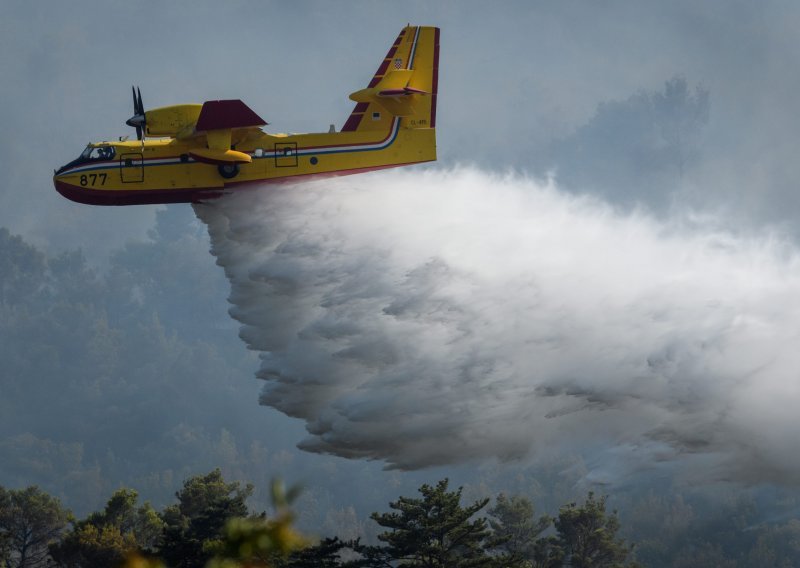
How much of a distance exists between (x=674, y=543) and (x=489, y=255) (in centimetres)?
13125

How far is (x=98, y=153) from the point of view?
121 feet

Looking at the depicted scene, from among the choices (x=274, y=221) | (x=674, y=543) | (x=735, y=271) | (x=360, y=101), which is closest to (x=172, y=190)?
(x=274, y=221)

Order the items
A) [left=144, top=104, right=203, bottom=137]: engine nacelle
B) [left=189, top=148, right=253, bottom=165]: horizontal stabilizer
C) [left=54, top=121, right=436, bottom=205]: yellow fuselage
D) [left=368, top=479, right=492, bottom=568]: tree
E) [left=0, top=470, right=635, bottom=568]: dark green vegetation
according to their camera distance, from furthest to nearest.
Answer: [left=368, top=479, right=492, bottom=568]: tree → [left=54, top=121, right=436, bottom=205]: yellow fuselage → [left=144, top=104, right=203, bottom=137]: engine nacelle → [left=189, top=148, right=253, bottom=165]: horizontal stabilizer → [left=0, top=470, right=635, bottom=568]: dark green vegetation

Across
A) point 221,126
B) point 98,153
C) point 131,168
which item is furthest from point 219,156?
point 98,153

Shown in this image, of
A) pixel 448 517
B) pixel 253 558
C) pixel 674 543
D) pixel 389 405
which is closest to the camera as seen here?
pixel 253 558

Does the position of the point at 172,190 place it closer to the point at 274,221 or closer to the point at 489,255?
the point at 274,221

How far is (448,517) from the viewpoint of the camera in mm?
38625

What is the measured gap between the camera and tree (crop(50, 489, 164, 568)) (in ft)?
169

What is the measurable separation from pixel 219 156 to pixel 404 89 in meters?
5.73

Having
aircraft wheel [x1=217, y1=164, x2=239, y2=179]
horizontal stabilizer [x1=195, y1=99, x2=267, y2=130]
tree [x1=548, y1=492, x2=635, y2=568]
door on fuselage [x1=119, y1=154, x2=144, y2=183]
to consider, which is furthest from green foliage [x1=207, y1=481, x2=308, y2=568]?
tree [x1=548, y1=492, x2=635, y2=568]

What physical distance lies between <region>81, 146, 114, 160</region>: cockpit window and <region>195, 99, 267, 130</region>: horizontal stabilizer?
9.96ft

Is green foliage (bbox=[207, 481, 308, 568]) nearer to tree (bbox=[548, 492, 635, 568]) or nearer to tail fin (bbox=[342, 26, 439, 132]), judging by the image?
tail fin (bbox=[342, 26, 439, 132])

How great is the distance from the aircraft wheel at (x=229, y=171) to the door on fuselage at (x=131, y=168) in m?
2.26

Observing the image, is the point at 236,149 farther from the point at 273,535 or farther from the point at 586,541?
the point at 586,541
